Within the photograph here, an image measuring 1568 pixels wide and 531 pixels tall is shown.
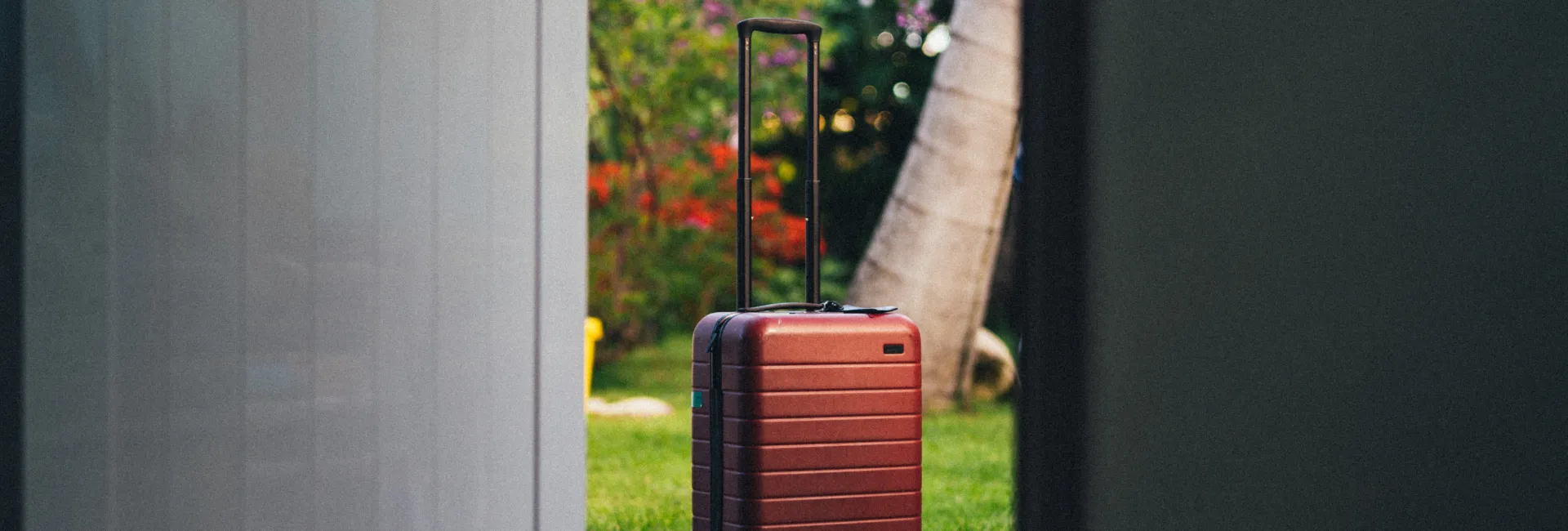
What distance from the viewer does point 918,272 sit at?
8727 millimetres

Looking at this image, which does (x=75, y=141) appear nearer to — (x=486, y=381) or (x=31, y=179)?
(x=31, y=179)

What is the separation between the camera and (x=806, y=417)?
3.45 m

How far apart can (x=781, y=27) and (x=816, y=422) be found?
111 centimetres

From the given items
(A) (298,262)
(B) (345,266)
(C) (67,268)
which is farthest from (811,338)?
(C) (67,268)

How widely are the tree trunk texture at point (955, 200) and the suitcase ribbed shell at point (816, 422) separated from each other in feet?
16.8

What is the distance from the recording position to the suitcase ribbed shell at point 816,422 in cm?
341

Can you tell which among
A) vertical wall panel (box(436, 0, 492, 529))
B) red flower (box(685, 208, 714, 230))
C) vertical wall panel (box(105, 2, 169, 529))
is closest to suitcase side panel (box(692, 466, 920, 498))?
vertical wall panel (box(436, 0, 492, 529))

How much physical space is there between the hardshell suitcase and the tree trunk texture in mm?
5054

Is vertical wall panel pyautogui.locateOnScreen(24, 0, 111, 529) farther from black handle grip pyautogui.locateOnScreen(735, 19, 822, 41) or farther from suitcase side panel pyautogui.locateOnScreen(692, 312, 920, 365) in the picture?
black handle grip pyautogui.locateOnScreen(735, 19, 822, 41)

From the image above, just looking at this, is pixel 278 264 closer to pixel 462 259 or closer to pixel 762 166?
pixel 462 259

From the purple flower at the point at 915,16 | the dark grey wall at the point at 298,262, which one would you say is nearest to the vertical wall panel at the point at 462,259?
the dark grey wall at the point at 298,262

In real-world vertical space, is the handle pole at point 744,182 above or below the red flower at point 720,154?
below

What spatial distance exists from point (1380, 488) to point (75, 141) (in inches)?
91.9

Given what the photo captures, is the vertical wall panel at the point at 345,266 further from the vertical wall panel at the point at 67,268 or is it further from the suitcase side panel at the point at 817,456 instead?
the suitcase side panel at the point at 817,456
